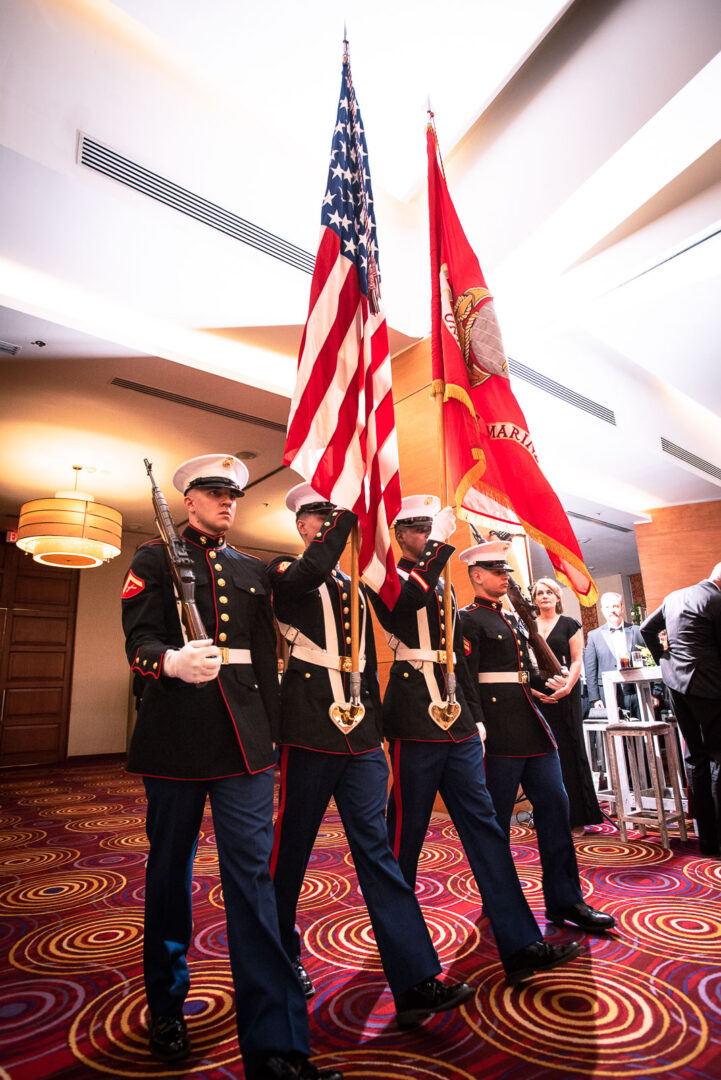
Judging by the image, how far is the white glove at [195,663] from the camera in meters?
1.55

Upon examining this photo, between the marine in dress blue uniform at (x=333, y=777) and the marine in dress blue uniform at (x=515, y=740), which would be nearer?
the marine in dress blue uniform at (x=333, y=777)

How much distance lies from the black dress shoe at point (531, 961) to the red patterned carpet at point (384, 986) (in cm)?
4

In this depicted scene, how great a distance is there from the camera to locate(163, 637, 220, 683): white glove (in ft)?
5.08

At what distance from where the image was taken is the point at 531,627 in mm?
3045

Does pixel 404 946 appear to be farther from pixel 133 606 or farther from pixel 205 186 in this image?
pixel 205 186

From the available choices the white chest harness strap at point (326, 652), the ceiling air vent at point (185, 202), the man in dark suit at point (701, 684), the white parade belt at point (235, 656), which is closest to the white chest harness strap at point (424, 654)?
the white chest harness strap at point (326, 652)

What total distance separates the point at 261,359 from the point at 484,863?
4.57 m

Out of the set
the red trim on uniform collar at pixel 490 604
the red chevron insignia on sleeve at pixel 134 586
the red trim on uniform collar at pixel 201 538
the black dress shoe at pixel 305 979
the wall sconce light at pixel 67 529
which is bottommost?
the black dress shoe at pixel 305 979

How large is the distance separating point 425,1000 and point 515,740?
986 mm

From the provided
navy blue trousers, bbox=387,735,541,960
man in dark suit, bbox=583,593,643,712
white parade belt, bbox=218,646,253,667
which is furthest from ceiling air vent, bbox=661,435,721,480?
white parade belt, bbox=218,646,253,667

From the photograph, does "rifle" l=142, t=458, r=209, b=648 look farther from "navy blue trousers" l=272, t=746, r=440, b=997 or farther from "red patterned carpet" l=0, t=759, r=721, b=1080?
"red patterned carpet" l=0, t=759, r=721, b=1080

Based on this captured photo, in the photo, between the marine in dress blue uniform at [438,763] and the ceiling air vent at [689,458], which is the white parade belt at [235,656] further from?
the ceiling air vent at [689,458]

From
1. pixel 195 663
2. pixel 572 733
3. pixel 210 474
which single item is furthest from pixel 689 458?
pixel 195 663

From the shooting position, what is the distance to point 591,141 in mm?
3846
